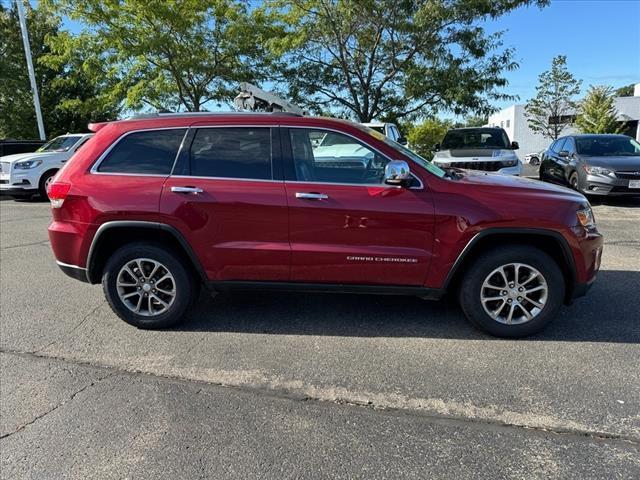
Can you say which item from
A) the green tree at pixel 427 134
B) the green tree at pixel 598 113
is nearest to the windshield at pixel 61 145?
the green tree at pixel 427 134

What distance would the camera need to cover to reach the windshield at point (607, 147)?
10.7 metres

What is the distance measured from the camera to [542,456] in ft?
8.38

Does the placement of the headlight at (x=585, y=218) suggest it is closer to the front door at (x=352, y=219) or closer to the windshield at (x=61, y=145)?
the front door at (x=352, y=219)

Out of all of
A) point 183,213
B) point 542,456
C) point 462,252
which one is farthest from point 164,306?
point 542,456

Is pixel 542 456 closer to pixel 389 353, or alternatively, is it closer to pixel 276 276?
pixel 389 353

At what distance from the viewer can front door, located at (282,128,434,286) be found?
381 centimetres

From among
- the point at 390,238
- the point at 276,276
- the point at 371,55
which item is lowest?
the point at 276,276

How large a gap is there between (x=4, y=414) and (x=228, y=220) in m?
1.98

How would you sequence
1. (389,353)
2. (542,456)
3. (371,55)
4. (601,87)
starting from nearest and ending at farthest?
(542,456), (389,353), (371,55), (601,87)

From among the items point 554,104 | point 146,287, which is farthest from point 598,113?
point 146,287

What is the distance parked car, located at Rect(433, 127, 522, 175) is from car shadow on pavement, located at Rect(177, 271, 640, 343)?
17.6ft

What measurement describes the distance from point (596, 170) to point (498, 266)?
25.1 feet

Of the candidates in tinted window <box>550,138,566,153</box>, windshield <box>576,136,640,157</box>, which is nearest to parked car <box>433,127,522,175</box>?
tinted window <box>550,138,566,153</box>

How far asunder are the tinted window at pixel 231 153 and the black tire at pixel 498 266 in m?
1.87
